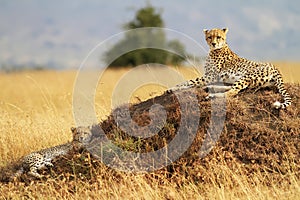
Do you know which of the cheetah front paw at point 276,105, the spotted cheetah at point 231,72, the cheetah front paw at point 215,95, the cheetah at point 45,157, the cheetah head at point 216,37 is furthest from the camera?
the cheetah head at point 216,37

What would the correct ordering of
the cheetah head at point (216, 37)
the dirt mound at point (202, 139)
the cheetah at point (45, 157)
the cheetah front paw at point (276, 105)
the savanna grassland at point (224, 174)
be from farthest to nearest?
the cheetah head at point (216, 37)
the cheetah at point (45, 157)
the cheetah front paw at point (276, 105)
the dirt mound at point (202, 139)
the savanna grassland at point (224, 174)

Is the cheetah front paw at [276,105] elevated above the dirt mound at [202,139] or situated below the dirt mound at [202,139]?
above

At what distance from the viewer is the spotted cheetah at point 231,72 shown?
7.11 metres

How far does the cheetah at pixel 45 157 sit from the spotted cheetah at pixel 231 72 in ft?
3.86

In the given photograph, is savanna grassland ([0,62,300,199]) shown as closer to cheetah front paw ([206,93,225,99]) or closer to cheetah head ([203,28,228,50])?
cheetah front paw ([206,93,225,99])

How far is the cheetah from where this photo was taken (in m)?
6.99

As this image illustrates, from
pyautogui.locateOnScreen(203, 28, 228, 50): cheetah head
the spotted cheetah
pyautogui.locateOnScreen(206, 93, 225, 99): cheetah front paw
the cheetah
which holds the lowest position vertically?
the cheetah

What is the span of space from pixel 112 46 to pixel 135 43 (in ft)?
6.64

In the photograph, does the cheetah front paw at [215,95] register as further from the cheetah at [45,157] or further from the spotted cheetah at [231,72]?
the cheetah at [45,157]

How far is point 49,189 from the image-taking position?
6.23 m

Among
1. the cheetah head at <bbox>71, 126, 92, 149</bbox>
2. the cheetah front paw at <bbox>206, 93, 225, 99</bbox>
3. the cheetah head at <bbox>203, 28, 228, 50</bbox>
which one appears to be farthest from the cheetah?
the cheetah head at <bbox>203, 28, 228, 50</bbox>

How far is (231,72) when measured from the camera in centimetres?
757

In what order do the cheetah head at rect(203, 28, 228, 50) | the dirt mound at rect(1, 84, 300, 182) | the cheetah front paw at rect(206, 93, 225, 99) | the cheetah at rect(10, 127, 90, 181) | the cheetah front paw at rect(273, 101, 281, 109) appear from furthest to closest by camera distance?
1. the cheetah head at rect(203, 28, 228, 50)
2. the cheetah at rect(10, 127, 90, 181)
3. the cheetah front paw at rect(206, 93, 225, 99)
4. the cheetah front paw at rect(273, 101, 281, 109)
5. the dirt mound at rect(1, 84, 300, 182)

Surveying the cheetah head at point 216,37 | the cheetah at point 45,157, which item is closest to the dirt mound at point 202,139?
the cheetah at point 45,157
